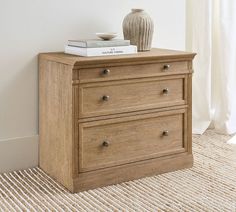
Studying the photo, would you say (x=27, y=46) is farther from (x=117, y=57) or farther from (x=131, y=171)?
(x=131, y=171)

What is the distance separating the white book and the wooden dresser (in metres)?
0.06

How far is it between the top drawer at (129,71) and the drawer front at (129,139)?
0.22m

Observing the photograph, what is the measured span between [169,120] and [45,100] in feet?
2.24

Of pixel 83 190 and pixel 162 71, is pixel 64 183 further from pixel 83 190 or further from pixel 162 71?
pixel 162 71

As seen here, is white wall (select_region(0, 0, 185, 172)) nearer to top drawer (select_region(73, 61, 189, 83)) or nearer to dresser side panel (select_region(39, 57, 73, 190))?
dresser side panel (select_region(39, 57, 73, 190))

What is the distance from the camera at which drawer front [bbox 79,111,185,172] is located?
2.28 meters

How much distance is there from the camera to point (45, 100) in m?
2.50

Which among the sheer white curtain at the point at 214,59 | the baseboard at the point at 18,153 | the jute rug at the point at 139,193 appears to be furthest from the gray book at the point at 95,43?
the sheer white curtain at the point at 214,59

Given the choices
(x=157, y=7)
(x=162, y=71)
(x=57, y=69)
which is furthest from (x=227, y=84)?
(x=57, y=69)

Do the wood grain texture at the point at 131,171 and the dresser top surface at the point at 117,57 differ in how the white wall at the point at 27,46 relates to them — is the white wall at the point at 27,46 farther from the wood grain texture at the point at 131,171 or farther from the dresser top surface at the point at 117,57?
the wood grain texture at the point at 131,171

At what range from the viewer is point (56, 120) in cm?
Answer: 238

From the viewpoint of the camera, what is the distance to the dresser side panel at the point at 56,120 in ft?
7.39

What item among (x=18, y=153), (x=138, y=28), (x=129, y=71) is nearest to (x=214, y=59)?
(x=138, y=28)

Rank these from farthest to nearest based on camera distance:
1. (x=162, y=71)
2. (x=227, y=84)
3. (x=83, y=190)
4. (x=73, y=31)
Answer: (x=227, y=84), (x=73, y=31), (x=162, y=71), (x=83, y=190)
